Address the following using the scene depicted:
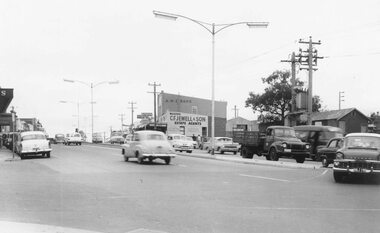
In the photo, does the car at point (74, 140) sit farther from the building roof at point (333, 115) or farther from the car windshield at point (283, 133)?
the car windshield at point (283, 133)

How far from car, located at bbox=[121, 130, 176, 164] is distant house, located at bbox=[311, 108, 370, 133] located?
50152 millimetres

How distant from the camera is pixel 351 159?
15.0m

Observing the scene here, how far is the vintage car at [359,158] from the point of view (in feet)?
48.4

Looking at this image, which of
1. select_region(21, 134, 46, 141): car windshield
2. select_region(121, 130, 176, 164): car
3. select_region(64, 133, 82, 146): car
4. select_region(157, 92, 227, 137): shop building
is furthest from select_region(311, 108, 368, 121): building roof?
select_region(121, 130, 176, 164): car

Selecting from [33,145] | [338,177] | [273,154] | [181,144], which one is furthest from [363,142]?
[181,144]

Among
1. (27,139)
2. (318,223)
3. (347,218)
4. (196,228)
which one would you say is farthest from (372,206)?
(27,139)

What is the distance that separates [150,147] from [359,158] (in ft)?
35.7

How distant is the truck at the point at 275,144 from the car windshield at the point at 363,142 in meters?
10.8

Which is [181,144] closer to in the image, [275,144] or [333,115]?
[275,144]

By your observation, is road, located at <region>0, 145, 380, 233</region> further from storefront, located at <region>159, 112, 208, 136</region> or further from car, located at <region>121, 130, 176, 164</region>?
storefront, located at <region>159, 112, 208, 136</region>

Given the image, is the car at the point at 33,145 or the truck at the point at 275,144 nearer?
the truck at the point at 275,144

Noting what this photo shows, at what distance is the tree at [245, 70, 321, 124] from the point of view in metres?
87.6

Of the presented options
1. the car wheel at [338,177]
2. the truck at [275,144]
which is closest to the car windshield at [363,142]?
the car wheel at [338,177]

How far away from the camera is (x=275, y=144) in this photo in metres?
27.8
